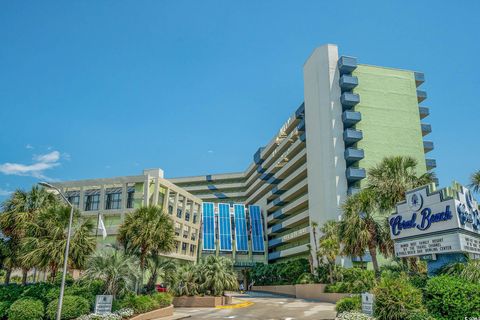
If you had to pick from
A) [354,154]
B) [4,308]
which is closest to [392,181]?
[4,308]

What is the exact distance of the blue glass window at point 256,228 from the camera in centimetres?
8012

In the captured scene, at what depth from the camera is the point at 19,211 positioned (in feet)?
111

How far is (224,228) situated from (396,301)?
6115 cm

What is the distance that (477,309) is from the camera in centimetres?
1591

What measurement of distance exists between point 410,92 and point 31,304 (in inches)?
2420

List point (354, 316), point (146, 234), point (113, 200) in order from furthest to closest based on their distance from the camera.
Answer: point (113, 200)
point (146, 234)
point (354, 316)

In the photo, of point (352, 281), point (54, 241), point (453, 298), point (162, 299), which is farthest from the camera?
point (352, 281)

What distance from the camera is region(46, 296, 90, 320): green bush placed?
2422 cm

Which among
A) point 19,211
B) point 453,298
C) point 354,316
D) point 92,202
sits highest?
point 92,202

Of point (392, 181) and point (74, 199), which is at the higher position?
point (74, 199)

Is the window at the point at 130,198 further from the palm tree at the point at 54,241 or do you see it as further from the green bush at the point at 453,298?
the green bush at the point at 453,298

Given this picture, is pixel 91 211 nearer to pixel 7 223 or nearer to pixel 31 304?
pixel 7 223

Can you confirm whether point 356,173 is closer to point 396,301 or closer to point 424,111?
point 424,111

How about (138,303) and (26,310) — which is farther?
(138,303)
